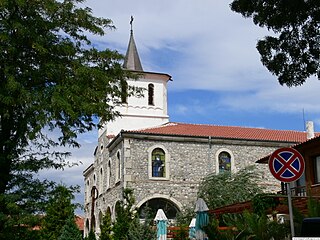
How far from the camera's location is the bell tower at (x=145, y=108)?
37688 mm

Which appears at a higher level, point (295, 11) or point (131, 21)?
point (131, 21)

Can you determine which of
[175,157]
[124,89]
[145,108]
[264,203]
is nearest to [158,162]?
[175,157]

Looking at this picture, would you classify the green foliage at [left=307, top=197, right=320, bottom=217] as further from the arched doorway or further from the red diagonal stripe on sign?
the arched doorway

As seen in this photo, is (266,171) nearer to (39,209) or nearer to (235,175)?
(235,175)

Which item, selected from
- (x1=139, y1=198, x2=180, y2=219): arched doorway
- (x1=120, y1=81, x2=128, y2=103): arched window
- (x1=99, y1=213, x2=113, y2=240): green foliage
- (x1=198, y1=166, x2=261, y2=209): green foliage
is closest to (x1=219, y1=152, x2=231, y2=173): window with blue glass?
(x1=198, y1=166, x2=261, y2=209): green foliage

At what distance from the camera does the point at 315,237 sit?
555cm

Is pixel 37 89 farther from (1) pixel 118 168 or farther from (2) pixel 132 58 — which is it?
(2) pixel 132 58

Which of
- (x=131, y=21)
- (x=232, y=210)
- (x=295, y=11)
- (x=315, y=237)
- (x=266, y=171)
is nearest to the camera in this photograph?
(x=315, y=237)

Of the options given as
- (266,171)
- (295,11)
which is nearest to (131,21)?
(266,171)

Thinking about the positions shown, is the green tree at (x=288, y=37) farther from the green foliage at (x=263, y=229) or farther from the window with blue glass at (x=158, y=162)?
the window with blue glass at (x=158, y=162)

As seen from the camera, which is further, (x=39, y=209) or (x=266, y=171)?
(x=266, y=171)

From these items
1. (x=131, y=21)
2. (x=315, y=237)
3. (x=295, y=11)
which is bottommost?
(x=315, y=237)

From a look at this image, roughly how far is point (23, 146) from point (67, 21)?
4.39 metres

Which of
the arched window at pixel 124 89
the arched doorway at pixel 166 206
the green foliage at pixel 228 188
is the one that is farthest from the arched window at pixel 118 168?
the arched window at pixel 124 89
